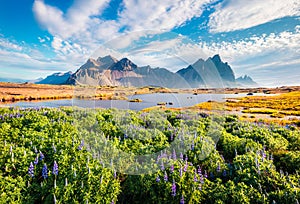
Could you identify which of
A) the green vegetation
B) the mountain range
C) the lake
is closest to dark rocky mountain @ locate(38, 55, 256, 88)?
the mountain range

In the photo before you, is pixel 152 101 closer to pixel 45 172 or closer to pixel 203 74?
pixel 203 74

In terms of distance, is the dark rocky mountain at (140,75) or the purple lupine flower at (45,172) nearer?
the purple lupine flower at (45,172)

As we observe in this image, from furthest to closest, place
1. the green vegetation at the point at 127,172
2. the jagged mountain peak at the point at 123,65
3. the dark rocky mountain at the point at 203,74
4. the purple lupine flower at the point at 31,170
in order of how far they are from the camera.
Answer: the dark rocky mountain at the point at 203,74, the jagged mountain peak at the point at 123,65, the purple lupine flower at the point at 31,170, the green vegetation at the point at 127,172

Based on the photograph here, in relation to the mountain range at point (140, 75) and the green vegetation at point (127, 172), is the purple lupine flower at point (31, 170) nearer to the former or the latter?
the green vegetation at point (127, 172)

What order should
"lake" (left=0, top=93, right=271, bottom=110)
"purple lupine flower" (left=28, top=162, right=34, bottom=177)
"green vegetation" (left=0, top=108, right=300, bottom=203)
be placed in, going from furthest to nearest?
"lake" (left=0, top=93, right=271, bottom=110)
"purple lupine flower" (left=28, top=162, right=34, bottom=177)
"green vegetation" (left=0, top=108, right=300, bottom=203)

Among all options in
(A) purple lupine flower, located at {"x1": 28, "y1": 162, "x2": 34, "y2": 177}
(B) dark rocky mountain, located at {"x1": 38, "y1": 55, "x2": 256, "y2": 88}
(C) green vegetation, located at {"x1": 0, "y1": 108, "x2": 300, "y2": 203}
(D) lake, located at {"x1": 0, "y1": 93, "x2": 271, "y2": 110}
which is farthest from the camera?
(D) lake, located at {"x1": 0, "y1": 93, "x2": 271, "y2": 110}

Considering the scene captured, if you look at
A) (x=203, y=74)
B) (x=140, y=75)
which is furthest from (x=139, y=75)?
(x=203, y=74)

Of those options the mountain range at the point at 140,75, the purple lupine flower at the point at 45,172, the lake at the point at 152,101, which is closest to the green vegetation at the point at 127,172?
the purple lupine flower at the point at 45,172

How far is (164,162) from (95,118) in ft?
15.1

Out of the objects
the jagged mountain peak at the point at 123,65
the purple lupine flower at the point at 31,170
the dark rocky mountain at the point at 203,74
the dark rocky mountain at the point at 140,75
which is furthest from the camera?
the dark rocky mountain at the point at 203,74

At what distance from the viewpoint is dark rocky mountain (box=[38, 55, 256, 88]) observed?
8.65 m

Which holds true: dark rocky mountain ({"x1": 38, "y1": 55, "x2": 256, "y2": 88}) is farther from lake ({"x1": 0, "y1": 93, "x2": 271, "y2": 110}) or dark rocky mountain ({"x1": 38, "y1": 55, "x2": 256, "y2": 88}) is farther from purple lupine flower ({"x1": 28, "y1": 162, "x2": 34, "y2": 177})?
purple lupine flower ({"x1": 28, "y1": 162, "x2": 34, "y2": 177})

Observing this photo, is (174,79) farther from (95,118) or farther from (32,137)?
(32,137)

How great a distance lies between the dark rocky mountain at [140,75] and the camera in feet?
28.4
